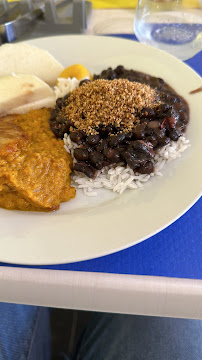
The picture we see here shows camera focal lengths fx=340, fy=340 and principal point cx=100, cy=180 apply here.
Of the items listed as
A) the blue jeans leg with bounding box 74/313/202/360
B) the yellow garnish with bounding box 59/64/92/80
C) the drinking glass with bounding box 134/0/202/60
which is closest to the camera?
the blue jeans leg with bounding box 74/313/202/360

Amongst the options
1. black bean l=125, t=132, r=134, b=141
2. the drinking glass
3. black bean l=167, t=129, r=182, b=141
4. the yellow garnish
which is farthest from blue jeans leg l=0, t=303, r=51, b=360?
the drinking glass

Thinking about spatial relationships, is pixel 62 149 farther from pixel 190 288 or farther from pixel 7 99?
pixel 190 288

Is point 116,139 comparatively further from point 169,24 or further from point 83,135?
point 169,24

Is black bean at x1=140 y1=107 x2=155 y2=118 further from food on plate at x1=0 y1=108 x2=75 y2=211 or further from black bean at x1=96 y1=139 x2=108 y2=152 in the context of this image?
food on plate at x1=0 y1=108 x2=75 y2=211

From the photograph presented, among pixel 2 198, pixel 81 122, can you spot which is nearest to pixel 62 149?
pixel 81 122

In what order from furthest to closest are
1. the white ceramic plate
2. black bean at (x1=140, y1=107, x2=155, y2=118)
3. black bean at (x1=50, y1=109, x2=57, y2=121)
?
black bean at (x1=50, y1=109, x2=57, y2=121) → black bean at (x1=140, y1=107, x2=155, y2=118) → the white ceramic plate

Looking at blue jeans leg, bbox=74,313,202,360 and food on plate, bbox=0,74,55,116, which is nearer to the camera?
blue jeans leg, bbox=74,313,202,360

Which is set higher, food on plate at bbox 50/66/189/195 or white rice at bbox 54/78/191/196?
food on plate at bbox 50/66/189/195
